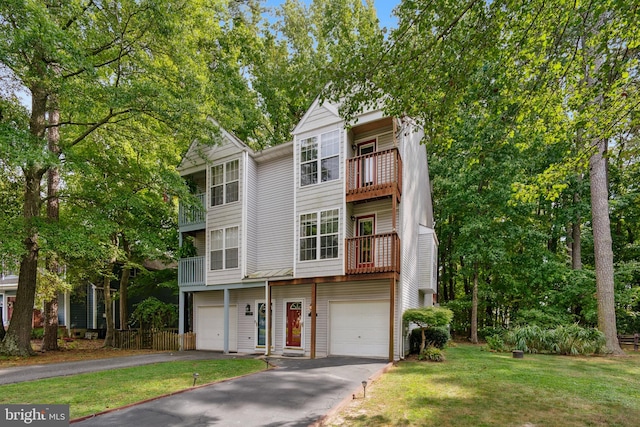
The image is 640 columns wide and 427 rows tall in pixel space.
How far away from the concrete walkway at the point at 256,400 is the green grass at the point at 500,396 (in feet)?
2.02

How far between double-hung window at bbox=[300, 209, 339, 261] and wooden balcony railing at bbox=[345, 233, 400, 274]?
66cm

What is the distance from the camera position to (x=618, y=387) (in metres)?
8.45

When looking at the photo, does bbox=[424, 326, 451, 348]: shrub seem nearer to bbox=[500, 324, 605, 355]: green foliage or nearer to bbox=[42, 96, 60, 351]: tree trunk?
bbox=[500, 324, 605, 355]: green foliage

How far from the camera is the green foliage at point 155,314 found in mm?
18312

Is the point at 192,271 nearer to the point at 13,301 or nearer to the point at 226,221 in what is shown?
the point at 226,221

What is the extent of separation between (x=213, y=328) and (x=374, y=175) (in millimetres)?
10027

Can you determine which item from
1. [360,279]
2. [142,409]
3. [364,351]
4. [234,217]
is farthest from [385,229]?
[142,409]

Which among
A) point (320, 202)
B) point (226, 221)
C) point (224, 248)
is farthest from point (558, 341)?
point (226, 221)

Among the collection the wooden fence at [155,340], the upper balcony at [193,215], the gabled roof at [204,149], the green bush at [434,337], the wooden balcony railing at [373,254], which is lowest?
the wooden fence at [155,340]

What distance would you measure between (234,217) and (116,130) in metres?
6.01

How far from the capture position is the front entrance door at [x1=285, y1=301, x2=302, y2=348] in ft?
47.4

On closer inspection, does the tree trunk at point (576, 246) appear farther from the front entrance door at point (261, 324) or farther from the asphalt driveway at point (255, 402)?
the front entrance door at point (261, 324)

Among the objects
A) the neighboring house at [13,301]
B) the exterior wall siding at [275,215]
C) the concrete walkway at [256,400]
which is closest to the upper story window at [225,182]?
the exterior wall siding at [275,215]

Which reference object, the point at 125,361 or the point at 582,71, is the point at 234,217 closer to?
the point at 125,361
